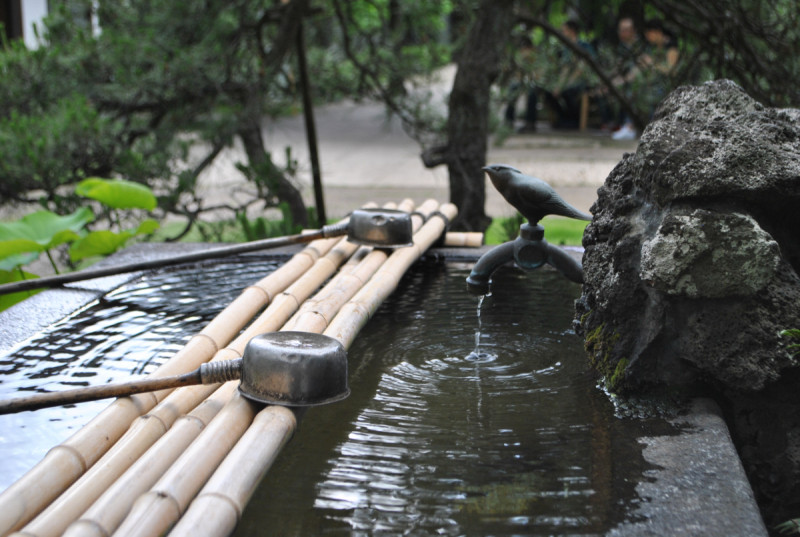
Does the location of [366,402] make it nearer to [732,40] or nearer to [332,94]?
[732,40]

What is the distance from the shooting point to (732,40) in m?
4.28

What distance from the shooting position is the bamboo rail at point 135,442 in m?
0.98

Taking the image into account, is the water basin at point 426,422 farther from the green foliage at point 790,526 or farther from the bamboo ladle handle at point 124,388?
the green foliage at point 790,526

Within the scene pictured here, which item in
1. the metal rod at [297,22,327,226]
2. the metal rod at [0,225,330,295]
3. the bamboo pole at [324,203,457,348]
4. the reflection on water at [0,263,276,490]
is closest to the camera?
the reflection on water at [0,263,276,490]

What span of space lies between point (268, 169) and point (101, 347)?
2.98 metres

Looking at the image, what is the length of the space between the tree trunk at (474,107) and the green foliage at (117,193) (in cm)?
195

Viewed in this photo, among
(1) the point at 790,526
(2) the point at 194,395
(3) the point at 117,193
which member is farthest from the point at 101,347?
(3) the point at 117,193

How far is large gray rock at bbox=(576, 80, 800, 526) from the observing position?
1.26 metres

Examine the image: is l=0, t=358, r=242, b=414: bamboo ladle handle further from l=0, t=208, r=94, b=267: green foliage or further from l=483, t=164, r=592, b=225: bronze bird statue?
l=0, t=208, r=94, b=267: green foliage

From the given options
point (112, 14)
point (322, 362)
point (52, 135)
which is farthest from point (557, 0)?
point (322, 362)

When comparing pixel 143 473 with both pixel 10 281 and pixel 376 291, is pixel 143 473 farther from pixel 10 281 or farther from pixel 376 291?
pixel 10 281

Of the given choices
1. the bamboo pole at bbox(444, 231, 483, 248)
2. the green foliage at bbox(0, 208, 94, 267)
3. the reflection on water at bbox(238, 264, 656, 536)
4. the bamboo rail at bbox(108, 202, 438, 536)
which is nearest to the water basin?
the reflection on water at bbox(238, 264, 656, 536)

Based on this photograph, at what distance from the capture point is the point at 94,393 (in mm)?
1264

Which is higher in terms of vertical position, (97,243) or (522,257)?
(522,257)
